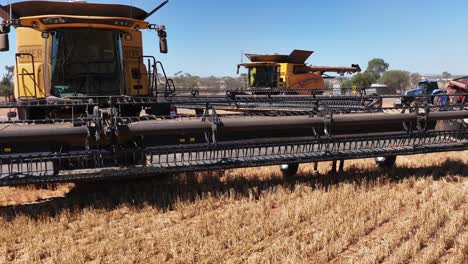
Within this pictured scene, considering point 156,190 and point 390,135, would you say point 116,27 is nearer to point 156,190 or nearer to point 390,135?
point 156,190

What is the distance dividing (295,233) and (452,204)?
5.51 ft

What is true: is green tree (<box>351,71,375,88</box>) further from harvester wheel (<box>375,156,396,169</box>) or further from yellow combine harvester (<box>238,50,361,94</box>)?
harvester wheel (<box>375,156,396,169</box>)

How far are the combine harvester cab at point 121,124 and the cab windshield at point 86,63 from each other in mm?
11

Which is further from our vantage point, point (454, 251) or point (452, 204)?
point (452, 204)

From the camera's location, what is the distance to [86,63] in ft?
17.6

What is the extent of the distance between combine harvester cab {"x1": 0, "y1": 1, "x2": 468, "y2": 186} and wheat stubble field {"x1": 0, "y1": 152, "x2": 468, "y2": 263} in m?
0.33

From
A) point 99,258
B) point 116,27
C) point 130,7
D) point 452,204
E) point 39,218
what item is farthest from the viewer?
point 130,7

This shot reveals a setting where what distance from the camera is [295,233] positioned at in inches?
139

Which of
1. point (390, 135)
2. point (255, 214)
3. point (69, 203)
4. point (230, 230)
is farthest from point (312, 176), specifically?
point (69, 203)

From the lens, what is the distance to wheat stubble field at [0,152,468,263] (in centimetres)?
313

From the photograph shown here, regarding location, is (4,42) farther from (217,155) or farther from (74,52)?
(217,155)

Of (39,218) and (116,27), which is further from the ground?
(116,27)

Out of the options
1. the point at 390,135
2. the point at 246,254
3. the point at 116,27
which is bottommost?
the point at 246,254

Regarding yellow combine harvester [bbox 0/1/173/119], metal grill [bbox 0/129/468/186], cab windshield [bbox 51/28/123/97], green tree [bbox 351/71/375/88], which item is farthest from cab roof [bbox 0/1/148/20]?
green tree [bbox 351/71/375/88]
